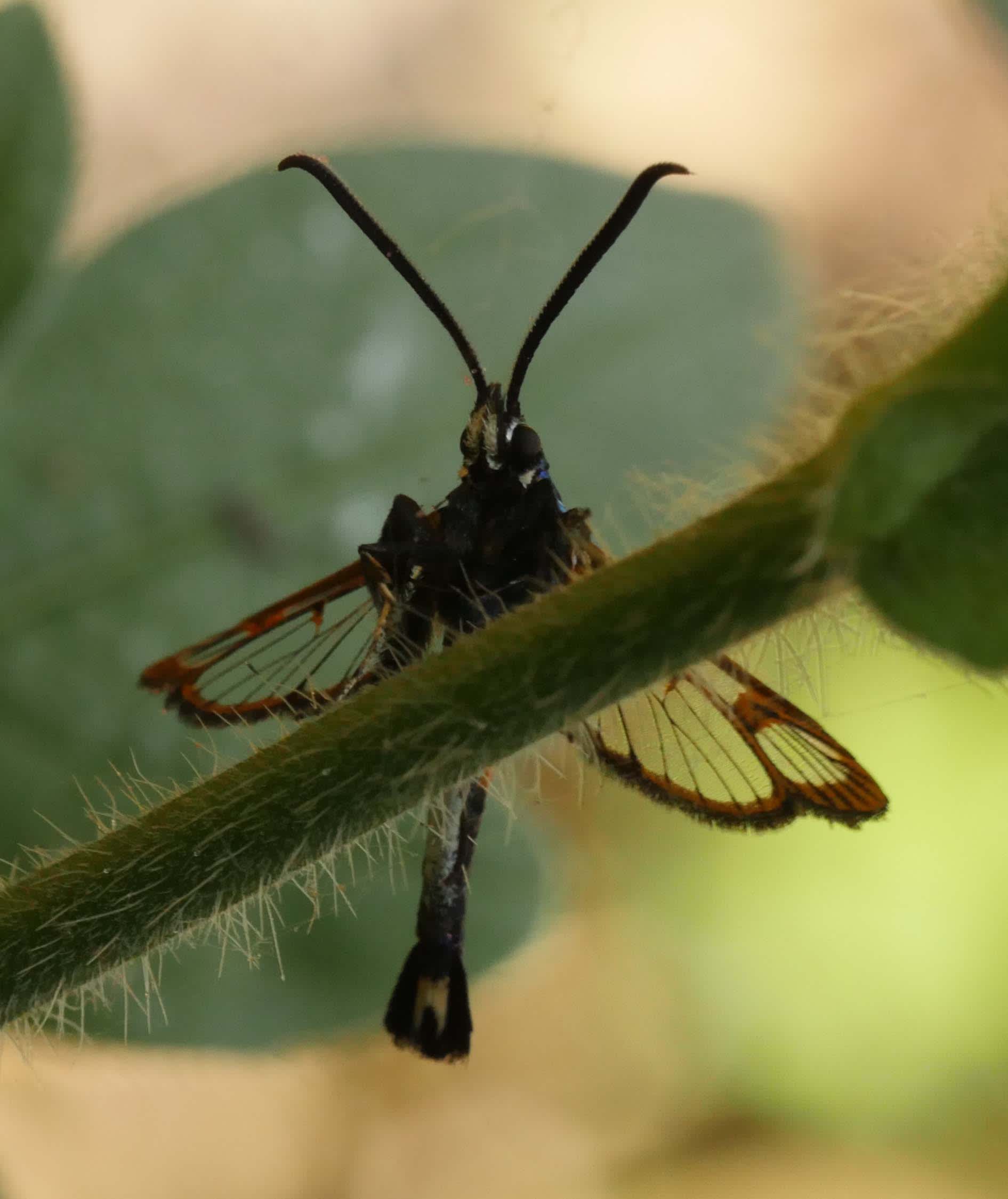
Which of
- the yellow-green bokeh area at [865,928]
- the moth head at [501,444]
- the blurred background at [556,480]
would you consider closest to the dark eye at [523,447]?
the moth head at [501,444]

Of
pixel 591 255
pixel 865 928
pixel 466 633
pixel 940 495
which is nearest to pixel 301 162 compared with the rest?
pixel 591 255

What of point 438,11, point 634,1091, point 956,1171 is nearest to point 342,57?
point 438,11

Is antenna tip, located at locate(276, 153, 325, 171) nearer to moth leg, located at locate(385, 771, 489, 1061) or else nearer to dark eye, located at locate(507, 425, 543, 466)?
dark eye, located at locate(507, 425, 543, 466)

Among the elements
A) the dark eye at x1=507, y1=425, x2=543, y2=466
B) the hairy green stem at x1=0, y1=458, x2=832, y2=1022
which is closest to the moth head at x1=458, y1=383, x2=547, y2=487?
the dark eye at x1=507, y1=425, x2=543, y2=466

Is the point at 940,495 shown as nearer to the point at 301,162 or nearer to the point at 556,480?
the point at 301,162

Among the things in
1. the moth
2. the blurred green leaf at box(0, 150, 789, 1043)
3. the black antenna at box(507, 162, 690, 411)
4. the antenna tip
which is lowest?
the moth

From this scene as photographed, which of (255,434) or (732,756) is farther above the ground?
(255,434)

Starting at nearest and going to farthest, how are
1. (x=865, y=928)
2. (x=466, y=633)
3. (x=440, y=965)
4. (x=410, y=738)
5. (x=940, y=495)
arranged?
(x=940, y=495), (x=410, y=738), (x=466, y=633), (x=440, y=965), (x=865, y=928)
